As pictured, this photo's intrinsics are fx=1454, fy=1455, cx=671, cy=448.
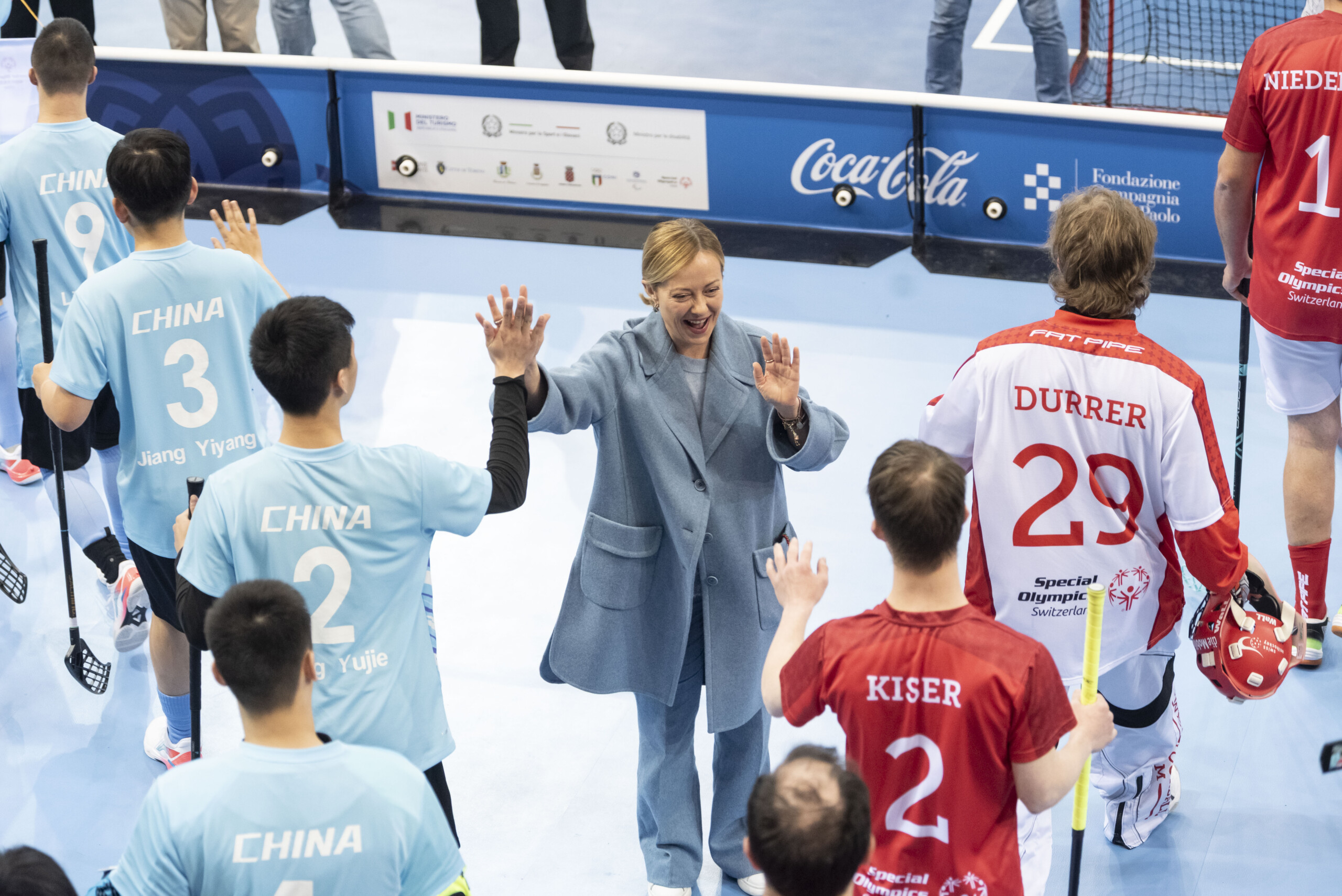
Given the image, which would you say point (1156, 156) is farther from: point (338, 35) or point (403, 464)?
point (338, 35)

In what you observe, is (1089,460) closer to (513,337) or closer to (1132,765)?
(1132,765)

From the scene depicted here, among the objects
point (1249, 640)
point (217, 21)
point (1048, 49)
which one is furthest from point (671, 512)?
point (217, 21)

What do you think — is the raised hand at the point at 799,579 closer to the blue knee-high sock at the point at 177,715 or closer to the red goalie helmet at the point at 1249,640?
the red goalie helmet at the point at 1249,640

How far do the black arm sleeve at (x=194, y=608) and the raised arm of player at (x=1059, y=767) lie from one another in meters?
1.82

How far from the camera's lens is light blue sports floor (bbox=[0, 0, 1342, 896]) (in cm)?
473

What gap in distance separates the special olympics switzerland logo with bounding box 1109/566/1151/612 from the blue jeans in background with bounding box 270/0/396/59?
24.1ft

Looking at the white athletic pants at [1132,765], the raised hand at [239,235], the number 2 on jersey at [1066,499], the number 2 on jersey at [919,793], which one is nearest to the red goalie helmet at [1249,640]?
the white athletic pants at [1132,765]

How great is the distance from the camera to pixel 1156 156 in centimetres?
805

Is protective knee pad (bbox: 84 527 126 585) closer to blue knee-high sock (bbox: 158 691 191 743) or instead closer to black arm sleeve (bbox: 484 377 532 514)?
blue knee-high sock (bbox: 158 691 191 743)

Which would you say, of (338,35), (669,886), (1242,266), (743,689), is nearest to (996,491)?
(743,689)

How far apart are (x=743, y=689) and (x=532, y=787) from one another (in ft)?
4.01

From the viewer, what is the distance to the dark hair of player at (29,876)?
231 cm

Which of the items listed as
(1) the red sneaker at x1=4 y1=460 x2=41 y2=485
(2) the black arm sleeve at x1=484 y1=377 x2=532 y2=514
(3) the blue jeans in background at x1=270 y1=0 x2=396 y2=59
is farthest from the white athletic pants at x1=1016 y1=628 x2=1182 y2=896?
(3) the blue jeans in background at x1=270 y1=0 x2=396 y2=59

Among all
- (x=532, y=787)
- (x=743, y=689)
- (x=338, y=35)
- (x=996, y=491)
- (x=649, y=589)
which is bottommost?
(x=532, y=787)
